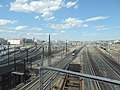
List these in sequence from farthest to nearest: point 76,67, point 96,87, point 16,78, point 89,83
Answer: point 76,67, point 16,78, point 89,83, point 96,87

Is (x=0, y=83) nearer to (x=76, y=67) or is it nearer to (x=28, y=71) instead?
(x=28, y=71)

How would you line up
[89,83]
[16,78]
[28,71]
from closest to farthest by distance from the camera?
[89,83] < [16,78] < [28,71]

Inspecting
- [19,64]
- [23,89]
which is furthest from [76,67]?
[23,89]

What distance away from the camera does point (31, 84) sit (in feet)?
94.1

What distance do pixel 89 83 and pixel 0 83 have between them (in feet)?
57.7

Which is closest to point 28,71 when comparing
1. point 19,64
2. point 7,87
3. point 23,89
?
point 19,64

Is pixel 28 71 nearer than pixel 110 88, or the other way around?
pixel 110 88

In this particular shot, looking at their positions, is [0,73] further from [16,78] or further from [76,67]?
[76,67]

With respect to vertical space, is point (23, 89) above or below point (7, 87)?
above

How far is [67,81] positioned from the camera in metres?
35.1

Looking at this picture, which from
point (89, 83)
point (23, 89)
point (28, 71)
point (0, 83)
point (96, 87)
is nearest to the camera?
point (23, 89)

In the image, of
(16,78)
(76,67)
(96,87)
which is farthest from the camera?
(76,67)

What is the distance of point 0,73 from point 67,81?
1372cm

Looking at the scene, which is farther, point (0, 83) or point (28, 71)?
point (28, 71)
